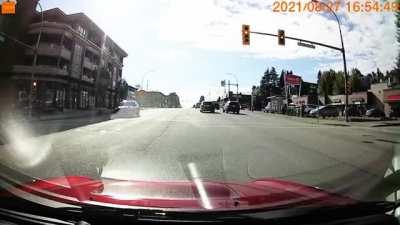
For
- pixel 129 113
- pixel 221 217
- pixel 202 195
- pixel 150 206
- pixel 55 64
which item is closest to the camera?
pixel 221 217

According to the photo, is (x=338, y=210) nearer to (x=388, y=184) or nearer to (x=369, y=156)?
(x=388, y=184)

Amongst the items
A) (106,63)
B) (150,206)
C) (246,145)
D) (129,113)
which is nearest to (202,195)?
(150,206)

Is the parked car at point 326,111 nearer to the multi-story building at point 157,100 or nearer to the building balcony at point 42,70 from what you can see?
the building balcony at point 42,70

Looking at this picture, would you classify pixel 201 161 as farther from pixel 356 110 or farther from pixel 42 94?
pixel 356 110

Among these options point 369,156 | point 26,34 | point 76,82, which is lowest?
point 369,156

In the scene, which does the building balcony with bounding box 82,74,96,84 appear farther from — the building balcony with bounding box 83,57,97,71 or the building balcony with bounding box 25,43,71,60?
the building balcony with bounding box 25,43,71,60

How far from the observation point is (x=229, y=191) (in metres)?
3.87

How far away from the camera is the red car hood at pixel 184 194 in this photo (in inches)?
127

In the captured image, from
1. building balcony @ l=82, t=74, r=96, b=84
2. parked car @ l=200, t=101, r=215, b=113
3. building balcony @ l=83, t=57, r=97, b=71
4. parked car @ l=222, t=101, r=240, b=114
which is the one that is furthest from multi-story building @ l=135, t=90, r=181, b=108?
Result: building balcony @ l=83, t=57, r=97, b=71

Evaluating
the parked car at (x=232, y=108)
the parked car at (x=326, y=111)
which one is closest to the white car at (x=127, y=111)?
the parked car at (x=232, y=108)

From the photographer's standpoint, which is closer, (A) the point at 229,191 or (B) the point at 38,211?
(B) the point at 38,211

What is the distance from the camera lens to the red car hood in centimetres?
322

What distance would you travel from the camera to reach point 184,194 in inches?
149

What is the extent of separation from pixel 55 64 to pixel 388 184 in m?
43.6
